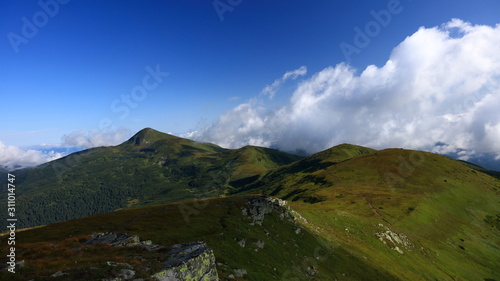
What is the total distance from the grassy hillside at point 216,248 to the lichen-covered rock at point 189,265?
5.09ft

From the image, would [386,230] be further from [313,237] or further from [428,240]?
[313,237]

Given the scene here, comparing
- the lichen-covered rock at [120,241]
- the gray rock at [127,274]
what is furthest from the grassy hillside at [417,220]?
the gray rock at [127,274]

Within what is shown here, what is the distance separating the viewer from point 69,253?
29094 millimetres

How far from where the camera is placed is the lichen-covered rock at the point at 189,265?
23109 millimetres

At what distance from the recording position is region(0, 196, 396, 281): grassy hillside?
78.5 ft

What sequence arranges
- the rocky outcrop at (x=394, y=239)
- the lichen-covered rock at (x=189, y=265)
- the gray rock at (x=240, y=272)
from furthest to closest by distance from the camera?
the rocky outcrop at (x=394, y=239), the gray rock at (x=240, y=272), the lichen-covered rock at (x=189, y=265)

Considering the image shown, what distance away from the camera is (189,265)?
963 inches

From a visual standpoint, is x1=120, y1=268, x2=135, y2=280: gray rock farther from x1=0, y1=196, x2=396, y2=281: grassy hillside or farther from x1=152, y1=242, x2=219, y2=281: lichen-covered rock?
x1=152, y1=242, x2=219, y2=281: lichen-covered rock

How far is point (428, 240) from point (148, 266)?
116m

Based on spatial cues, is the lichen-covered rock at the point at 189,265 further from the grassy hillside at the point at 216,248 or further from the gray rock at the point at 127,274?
the gray rock at the point at 127,274

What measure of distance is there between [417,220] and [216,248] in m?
→ 111

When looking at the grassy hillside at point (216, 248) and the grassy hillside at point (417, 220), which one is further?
the grassy hillside at point (417, 220)

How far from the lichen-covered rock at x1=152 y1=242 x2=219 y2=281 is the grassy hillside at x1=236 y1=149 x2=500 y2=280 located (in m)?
54.2

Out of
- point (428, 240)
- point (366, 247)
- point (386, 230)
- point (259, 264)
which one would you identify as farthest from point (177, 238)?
point (428, 240)
